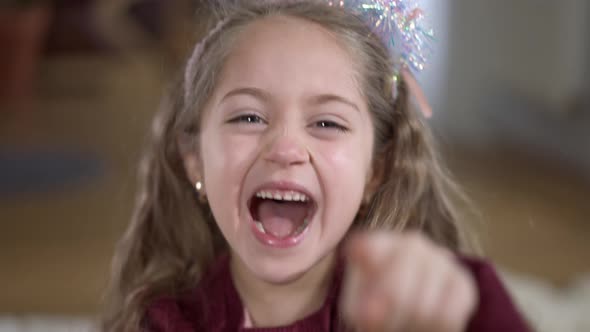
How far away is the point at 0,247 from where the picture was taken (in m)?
2.95

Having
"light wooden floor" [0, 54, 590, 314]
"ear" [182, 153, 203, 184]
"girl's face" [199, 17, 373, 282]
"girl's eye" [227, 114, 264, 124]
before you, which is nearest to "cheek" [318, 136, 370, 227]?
"girl's face" [199, 17, 373, 282]

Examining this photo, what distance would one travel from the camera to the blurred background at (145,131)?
266cm

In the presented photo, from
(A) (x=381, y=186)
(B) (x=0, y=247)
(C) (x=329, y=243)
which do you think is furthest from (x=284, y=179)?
(B) (x=0, y=247)

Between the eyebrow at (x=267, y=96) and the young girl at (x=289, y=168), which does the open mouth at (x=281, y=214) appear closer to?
the young girl at (x=289, y=168)

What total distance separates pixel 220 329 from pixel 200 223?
0.27 metres

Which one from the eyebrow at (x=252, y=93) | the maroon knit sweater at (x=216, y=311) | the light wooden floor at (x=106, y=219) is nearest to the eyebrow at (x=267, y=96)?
the eyebrow at (x=252, y=93)

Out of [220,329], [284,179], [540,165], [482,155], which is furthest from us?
[482,155]

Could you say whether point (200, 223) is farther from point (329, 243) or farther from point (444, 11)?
point (444, 11)

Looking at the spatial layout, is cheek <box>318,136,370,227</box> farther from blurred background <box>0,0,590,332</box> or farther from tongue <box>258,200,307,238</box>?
blurred background <box>0,0,590,332</box>

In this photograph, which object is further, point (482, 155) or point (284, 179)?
point (482, 155)

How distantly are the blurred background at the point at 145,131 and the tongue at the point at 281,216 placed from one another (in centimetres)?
89

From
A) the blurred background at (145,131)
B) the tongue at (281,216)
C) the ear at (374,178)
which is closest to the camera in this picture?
the tongue at (281,216)

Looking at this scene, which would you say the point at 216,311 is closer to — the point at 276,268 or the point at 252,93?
the point at 276,268

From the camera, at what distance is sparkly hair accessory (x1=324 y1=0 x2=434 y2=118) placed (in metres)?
1.26
